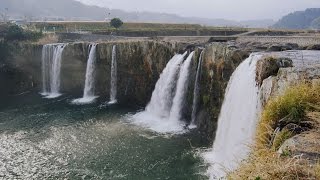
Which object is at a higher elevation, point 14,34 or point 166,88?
point 14,34

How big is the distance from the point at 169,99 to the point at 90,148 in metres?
11.7

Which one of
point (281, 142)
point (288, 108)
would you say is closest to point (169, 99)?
point (288, 108)

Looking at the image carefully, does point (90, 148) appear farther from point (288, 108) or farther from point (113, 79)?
point (288, 108)

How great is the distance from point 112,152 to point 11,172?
→ 7366mm

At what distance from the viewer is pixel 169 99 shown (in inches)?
1614

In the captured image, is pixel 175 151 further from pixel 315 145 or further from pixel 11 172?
pixel 315 145

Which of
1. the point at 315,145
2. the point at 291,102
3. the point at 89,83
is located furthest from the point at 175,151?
the point at 89,83

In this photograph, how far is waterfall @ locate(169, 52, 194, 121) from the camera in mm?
38250

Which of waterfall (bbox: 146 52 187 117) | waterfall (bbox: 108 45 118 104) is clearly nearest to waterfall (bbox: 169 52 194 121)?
waterfall (bbox: 146 52 187 117)

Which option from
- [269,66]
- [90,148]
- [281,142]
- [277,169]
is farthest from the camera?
[90,148]

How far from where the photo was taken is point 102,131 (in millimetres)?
36438

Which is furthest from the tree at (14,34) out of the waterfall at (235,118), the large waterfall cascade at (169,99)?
the waterfall at (235,118)

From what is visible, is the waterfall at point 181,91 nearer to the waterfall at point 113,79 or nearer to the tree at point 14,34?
the waterfall at point 113,79

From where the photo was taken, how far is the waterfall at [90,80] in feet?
166
